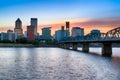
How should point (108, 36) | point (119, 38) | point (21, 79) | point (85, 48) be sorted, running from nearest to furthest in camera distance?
point (21, 79)
point (119, 38)
point (108, 36)
point (85, 48)

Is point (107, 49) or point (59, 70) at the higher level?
point (107, 49)

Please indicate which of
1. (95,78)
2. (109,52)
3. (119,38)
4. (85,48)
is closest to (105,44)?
(109,52)

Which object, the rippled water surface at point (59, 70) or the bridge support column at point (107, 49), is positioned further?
the bridge support column at point (107, 49)

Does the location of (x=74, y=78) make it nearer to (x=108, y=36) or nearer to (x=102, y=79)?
(x=102, y=79)

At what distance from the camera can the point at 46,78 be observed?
4641 cm

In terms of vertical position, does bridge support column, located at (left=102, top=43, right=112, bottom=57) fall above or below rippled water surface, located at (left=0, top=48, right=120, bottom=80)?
above

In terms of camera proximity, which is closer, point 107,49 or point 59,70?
point 59,70

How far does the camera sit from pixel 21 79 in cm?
4488

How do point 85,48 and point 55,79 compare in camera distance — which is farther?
point 85,48

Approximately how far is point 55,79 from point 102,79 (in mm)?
7078

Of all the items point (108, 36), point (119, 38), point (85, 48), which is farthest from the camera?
point (85, 48)

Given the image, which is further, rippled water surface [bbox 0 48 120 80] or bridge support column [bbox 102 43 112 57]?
bridge support column [bbox 102 43 112 57]

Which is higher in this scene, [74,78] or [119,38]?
[119,38]

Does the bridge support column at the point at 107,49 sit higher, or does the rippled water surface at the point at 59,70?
the bridge support column at the point at 107,49
